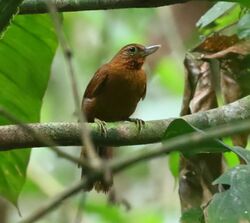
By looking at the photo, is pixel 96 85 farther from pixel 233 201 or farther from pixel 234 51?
pixel 233 201

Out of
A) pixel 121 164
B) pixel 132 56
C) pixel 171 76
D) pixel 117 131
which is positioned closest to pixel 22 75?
pixel 117 131

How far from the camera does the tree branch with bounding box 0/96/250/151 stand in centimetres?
224

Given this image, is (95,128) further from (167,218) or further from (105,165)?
(167,218)

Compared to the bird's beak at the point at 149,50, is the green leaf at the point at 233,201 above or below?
below

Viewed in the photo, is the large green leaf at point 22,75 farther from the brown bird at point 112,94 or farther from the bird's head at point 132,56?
the bird's head at point 132,56

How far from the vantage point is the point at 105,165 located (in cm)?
111

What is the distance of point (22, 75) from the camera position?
287cm

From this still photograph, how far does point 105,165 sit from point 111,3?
1232 millimetres

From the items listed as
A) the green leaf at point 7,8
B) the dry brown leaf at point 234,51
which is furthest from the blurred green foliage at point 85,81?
the green leaf at point 7,8

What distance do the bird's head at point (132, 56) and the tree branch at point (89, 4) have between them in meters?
1.47

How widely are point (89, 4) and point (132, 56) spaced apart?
63.7 inches

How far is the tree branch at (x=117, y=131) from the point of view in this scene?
224 centimetres

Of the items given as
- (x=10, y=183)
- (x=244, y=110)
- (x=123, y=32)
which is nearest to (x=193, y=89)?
(x=244, y=110)

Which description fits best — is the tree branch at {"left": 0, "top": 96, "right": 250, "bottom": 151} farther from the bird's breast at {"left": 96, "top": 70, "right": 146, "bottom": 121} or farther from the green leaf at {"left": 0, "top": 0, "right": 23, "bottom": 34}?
the bird's breast at {"left": 96, "top": 70, "right": 146, "bottom": 121}
